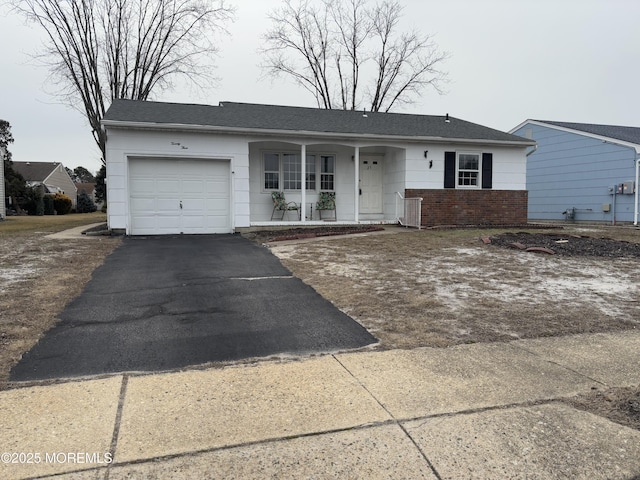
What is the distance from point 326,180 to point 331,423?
45.1 ft

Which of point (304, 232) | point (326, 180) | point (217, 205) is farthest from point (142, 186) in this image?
point (326, 180)

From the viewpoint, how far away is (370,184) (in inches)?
664

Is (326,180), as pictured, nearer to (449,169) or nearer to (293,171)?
(293,171)

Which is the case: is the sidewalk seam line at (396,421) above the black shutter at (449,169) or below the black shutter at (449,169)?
below

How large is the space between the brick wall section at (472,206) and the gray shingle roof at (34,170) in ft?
156

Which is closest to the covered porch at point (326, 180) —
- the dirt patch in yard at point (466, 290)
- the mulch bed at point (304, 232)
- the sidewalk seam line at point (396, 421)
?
the mulch bed at point (304, 232)

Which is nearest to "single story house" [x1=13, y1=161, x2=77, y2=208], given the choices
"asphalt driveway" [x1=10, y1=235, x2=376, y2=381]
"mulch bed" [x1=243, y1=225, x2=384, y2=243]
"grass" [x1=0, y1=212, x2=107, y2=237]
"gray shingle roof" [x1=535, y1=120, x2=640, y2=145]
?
"grass" [x1=0, y1=212, x2=107, y2=237]

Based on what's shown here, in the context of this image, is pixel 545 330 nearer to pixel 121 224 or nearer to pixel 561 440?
pixel 561 440

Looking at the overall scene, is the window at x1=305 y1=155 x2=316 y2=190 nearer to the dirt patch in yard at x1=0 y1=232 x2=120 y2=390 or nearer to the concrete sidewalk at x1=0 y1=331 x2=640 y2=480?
the dirt patch in yard at x1=0 y1=232 x2=120 y2=390

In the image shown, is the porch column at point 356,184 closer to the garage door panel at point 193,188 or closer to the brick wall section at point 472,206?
the brick wall section at point 472,206

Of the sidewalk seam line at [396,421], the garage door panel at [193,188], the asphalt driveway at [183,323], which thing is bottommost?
the sidewalk seam line at [396,421]

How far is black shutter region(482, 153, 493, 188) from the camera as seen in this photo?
16219 mm

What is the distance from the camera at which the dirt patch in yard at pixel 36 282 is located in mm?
4270

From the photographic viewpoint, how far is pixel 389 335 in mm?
4527
